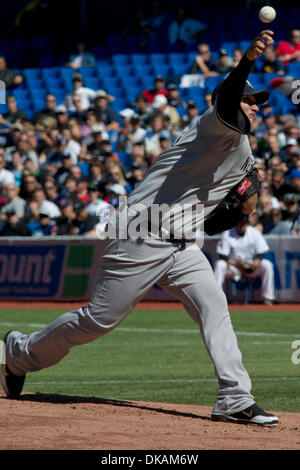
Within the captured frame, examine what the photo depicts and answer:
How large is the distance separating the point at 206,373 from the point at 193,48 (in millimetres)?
15422

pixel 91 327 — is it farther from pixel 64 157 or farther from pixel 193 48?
pixel 193 48

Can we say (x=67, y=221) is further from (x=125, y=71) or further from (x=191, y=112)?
(x=125, y=71)

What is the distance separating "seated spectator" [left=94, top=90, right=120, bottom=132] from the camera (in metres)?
20.5

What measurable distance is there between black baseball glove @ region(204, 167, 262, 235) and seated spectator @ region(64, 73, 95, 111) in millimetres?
15066

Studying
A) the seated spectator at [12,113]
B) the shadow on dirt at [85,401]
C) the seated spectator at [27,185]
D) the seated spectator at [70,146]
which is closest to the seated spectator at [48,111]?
the seated spectator at [12,113]

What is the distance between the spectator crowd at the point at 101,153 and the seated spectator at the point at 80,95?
0.07ft

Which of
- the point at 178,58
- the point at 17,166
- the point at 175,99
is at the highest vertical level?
the point at 178,58

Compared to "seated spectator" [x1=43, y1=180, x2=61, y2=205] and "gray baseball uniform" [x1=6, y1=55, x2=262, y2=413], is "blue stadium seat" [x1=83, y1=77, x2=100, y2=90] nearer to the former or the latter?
"seated spectator" [x1=43, y1=180, x2=61, y2=205]

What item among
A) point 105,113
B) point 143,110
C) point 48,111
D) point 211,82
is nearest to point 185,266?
point 143,110

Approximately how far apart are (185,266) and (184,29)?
18.4 meters

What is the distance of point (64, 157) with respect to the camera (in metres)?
18.9

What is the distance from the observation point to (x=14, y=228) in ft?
57.0

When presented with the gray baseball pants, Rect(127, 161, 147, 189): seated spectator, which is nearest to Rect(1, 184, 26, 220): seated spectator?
Rect(127, 161, 147, 189): seated spectator

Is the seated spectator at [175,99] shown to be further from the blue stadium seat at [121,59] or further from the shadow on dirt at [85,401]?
the shadow on dirt at [85,401]
